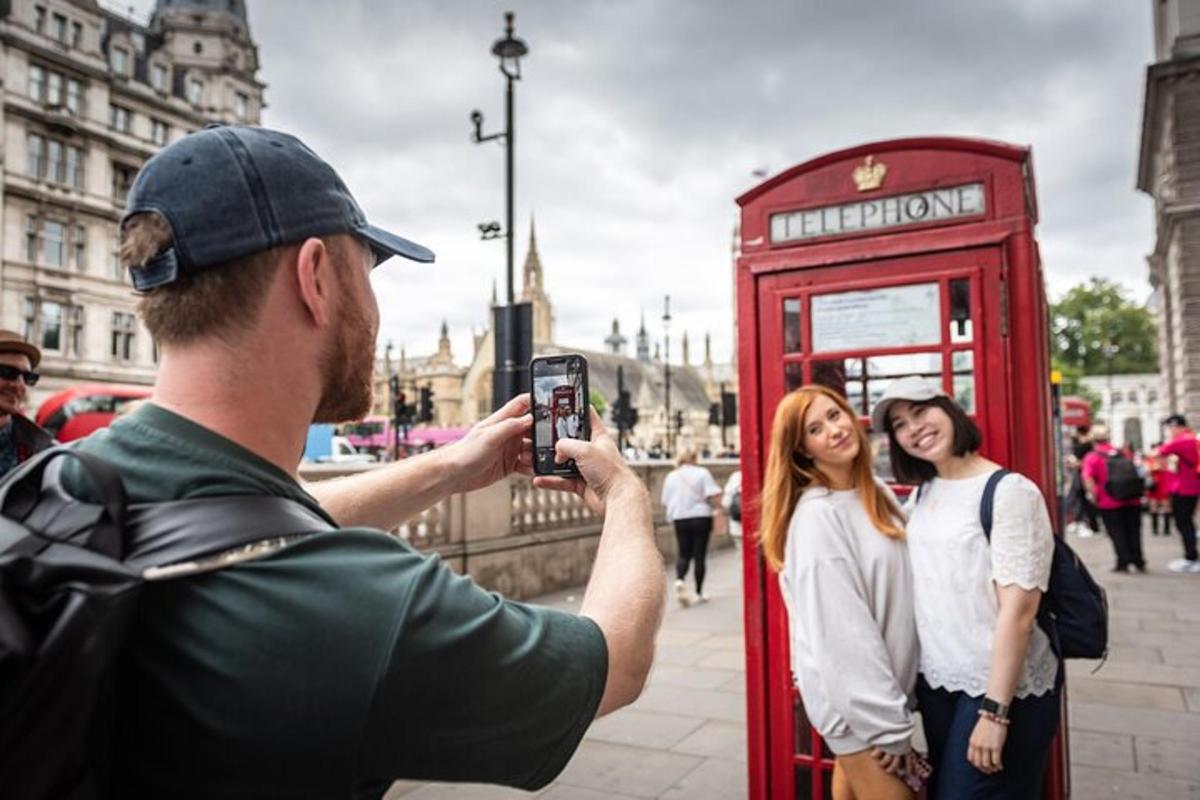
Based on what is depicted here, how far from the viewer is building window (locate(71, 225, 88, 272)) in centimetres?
3825

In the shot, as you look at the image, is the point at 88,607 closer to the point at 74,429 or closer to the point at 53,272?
the point at 74,429

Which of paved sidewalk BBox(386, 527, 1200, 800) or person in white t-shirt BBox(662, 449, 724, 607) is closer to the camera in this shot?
paved sidewalk BBox(386, 527, 1200, 800)

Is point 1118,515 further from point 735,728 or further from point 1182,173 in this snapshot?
point 1182,173

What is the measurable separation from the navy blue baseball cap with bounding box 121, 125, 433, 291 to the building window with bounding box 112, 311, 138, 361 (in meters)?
43.3

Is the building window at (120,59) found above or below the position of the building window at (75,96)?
above

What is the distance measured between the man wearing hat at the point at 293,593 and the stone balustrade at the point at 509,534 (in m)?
7.62

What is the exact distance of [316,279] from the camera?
122 cm

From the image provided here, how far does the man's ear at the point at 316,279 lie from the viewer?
3.94ft

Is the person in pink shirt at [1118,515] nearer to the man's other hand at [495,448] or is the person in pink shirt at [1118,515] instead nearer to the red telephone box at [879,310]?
the red telephone box at [879,310]

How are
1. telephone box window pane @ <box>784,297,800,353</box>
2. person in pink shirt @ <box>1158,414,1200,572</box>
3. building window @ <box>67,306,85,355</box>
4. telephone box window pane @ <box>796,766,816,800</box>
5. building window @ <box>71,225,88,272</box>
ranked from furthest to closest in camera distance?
building window @ <box>71,225,88,272</box> < building window @ <box>67,306,85,355</box> < person in pink shirt @ <box>1158,414,1200,572</box> < telephone box window pane @ <box>784,297,800,353</box> < telephone box window pane @ <box>796,766,816,800</box>

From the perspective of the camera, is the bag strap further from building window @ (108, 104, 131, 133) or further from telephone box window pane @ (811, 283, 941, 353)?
building window @ (108, 104, 131, 133)

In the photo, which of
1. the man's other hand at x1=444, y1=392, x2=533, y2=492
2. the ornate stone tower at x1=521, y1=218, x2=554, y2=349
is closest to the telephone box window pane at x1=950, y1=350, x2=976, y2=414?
the man's other hand at x1=444, y1=392, x2=533, y2=492

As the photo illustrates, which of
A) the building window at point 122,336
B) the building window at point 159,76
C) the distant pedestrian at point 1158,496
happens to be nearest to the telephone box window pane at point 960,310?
the distant pedestrian at point 1158,496

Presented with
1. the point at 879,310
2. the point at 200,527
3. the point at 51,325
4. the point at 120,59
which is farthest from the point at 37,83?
the point at 200,527
